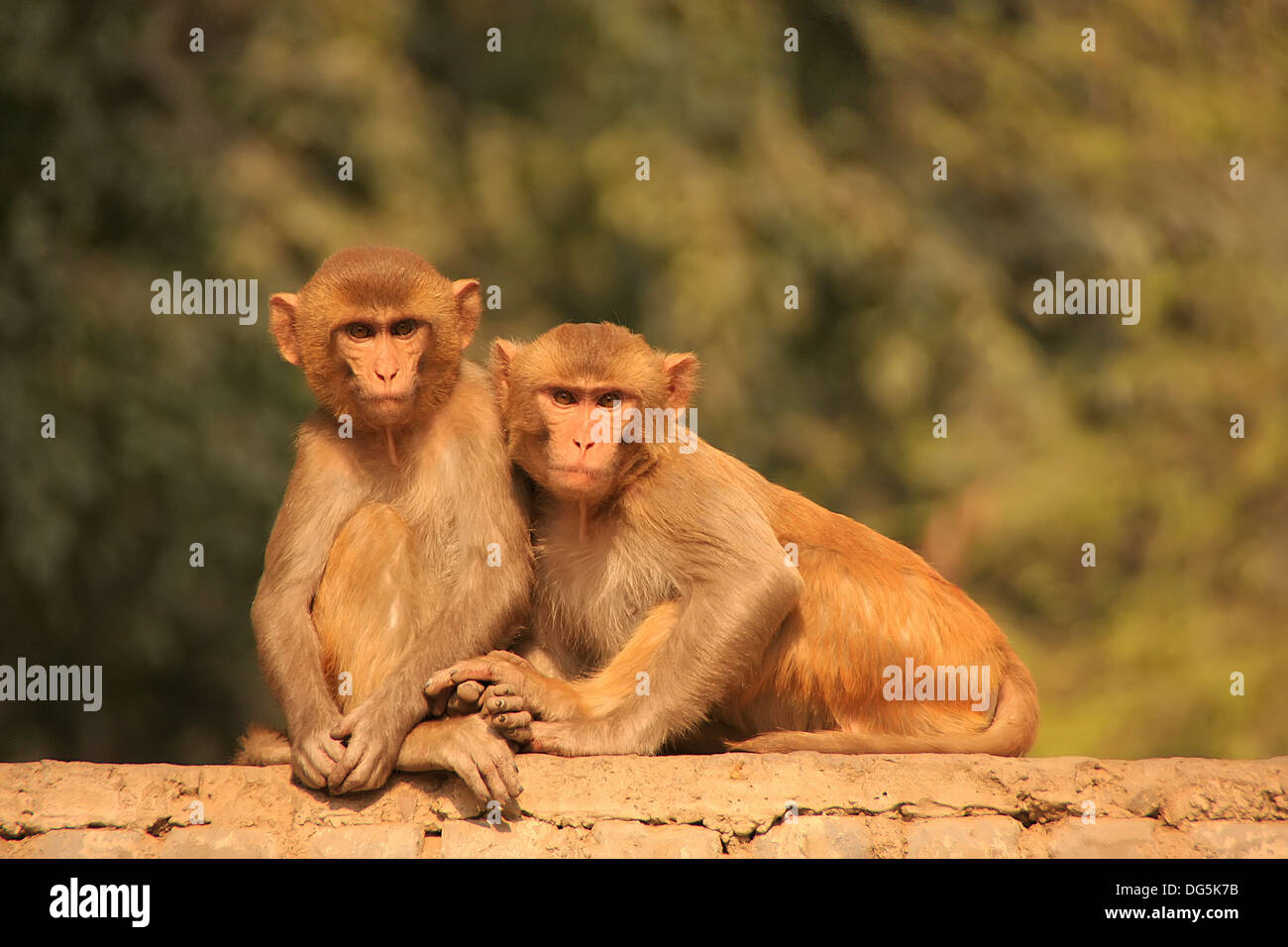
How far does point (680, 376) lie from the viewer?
6531 mm

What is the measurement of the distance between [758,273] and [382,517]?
17.5ft

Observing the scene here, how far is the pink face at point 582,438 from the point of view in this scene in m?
6.01

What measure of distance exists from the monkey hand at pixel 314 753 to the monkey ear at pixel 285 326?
153cm

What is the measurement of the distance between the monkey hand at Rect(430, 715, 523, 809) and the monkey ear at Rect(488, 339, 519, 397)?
147 centimetres

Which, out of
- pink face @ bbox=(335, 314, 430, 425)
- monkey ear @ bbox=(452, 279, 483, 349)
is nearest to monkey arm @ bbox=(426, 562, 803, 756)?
pink face @ bbox=(335, 314, 430, 425)

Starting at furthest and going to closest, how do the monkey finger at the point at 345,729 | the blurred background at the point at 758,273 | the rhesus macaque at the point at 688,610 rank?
1. the blurred background at the point at 758,273
2. the rhesus macaque at the point at 688,610
3. the monkey finger at the point at 345,729

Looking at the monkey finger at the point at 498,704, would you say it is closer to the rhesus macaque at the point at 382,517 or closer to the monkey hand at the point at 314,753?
the rhesus macaque at the point at 382,517

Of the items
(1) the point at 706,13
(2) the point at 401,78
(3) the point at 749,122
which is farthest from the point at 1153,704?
(2) the point at 401,78

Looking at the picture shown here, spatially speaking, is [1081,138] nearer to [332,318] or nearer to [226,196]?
[226,196]

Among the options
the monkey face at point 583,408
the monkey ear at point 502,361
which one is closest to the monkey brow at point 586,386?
the monkey face at point 583,408

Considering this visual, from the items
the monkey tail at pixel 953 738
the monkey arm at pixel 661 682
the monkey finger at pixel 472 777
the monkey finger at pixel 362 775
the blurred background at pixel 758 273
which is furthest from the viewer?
the blurred background at pixel 758 273

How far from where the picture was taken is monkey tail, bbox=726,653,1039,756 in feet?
20.0

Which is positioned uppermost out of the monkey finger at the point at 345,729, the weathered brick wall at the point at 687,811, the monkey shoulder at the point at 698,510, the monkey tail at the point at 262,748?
the monkey shoulder at the point at 698,510

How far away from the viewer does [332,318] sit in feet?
20.2
